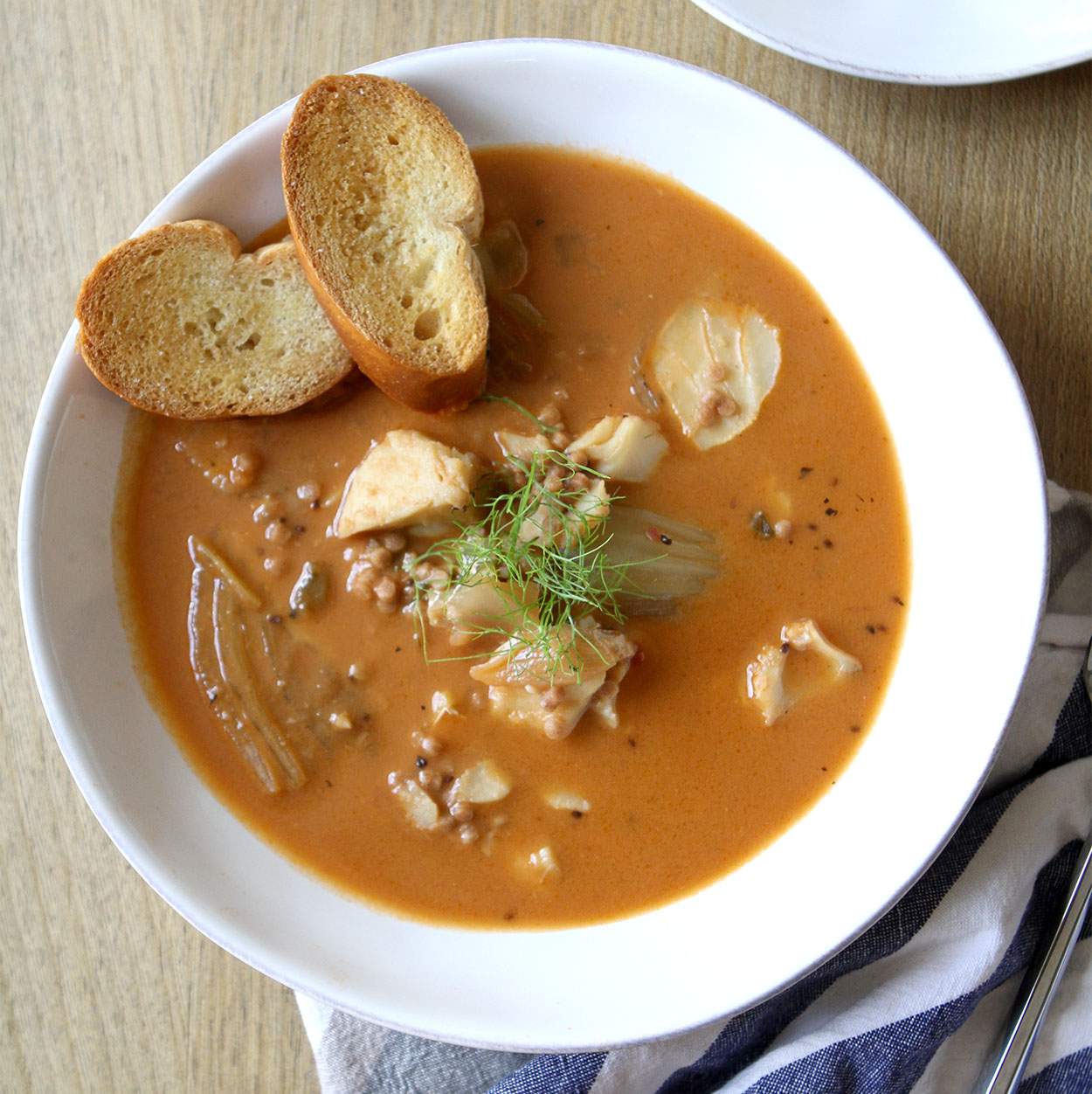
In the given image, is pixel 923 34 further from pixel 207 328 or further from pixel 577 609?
pixel 207 328

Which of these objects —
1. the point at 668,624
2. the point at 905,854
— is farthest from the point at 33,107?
the point at 905,854

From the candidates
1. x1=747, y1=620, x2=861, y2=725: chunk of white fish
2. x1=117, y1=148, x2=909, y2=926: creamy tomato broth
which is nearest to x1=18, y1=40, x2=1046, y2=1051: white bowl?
x1=117, y1=148, x2=909, y2=926: creamy tomato broth

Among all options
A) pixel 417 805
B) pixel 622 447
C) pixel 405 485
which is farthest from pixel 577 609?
pixel 417 805

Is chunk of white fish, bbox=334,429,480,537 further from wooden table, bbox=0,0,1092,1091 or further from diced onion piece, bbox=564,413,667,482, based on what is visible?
wooden table, bbox=0,0,1092,1091

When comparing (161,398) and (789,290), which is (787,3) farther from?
(161,398)

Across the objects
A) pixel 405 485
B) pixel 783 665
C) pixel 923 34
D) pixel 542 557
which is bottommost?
pixel 783 665

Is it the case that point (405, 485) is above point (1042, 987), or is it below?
above
